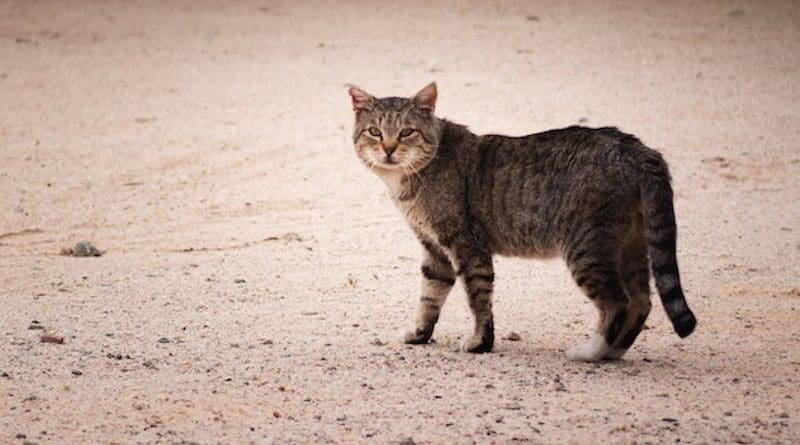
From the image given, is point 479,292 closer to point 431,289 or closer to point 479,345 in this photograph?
point 479,345

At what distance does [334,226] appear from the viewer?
26.7 feet

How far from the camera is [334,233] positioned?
26.2 ft

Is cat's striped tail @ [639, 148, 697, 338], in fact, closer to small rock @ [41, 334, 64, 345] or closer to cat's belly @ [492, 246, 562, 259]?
cat's belly @ [492, 246, 562, 259]

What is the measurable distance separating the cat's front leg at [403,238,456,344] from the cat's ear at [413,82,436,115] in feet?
2.21

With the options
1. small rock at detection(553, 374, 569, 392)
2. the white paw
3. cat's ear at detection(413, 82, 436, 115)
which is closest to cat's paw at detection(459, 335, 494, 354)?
the white paw

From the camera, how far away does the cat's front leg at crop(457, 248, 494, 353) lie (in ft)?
18.4

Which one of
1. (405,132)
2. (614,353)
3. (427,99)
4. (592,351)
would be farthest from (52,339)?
(614,353)

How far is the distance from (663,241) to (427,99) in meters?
1.58

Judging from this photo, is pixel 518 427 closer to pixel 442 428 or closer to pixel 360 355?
pixel 442 428

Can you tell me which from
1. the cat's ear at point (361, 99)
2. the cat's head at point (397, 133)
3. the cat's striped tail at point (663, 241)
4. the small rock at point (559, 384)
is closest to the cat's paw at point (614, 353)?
the small rock at point (559, 384)

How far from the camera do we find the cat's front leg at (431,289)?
582 cm

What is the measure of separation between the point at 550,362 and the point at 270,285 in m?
2.06

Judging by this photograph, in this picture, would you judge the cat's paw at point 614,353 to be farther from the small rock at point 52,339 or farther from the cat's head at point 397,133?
the small rock at point 52,339

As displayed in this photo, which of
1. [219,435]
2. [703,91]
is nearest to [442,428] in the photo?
[219,435]
